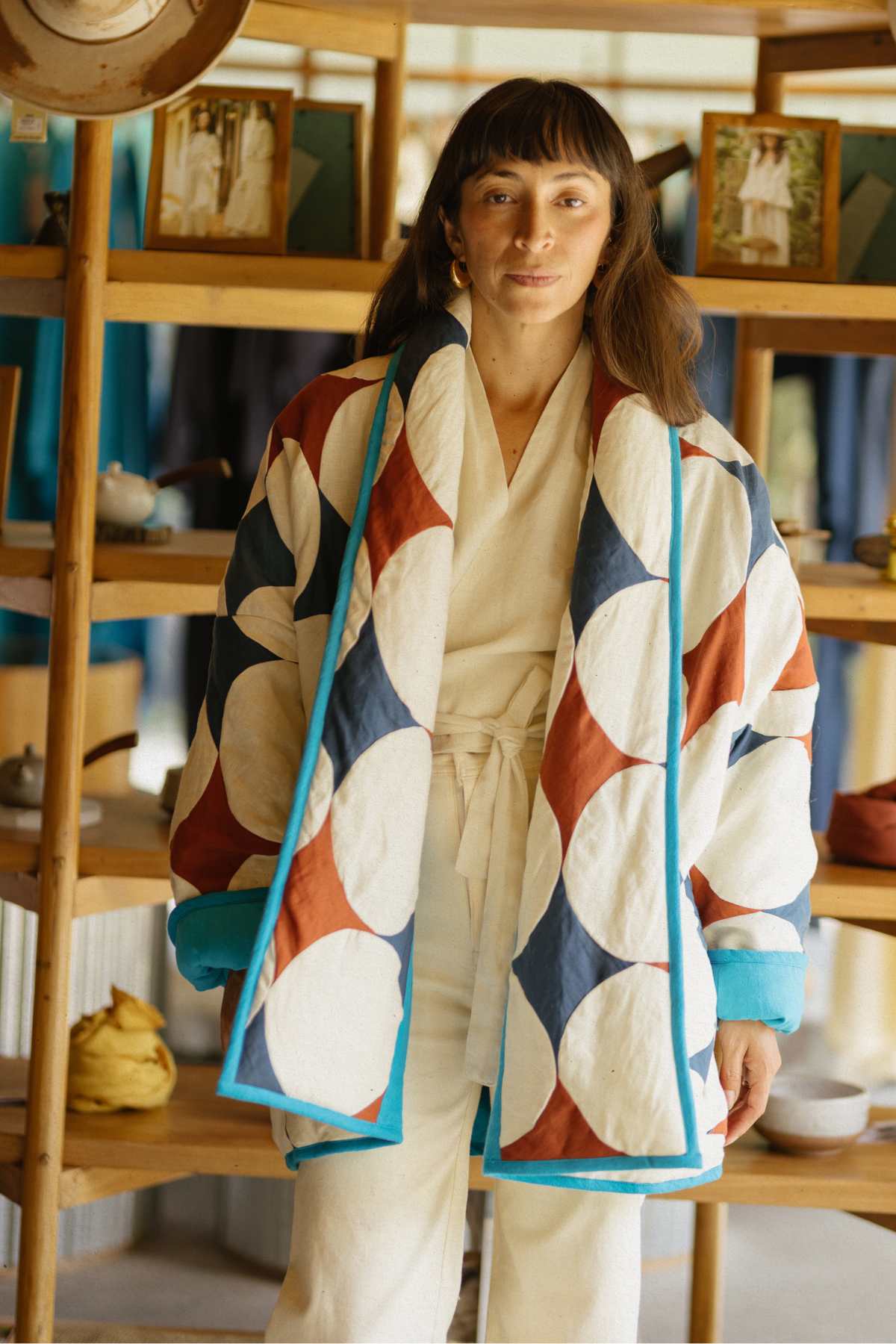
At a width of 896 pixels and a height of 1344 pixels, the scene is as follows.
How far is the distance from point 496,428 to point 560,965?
472mm

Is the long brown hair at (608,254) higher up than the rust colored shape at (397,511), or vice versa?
the long brown hair at (608,254)

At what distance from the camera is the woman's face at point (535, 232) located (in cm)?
129

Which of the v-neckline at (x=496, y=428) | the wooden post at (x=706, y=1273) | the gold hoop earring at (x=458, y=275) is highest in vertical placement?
the gold hoop earring at (x=458, y=275)

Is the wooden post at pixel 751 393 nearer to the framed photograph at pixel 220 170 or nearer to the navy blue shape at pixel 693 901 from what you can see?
the framed photograph at pixel 220 170

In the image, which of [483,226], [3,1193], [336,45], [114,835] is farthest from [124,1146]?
[336,45]

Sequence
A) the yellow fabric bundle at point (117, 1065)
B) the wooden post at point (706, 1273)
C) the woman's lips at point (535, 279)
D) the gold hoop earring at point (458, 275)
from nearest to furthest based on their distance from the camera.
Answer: the woman's lips at point (535, 279) → the gold hoop earring at point (458, 275) → the yellow fabric bundle at point (117, 1065) → the wooden post at point (706, 1273)

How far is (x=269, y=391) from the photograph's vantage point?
301 cm

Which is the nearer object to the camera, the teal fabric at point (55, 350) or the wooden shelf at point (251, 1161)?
the wooden shelf at point (251, 1161)

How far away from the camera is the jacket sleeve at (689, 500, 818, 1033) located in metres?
1.32

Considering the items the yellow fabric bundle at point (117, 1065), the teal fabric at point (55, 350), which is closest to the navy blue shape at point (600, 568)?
the yellow fabric bundle at point (117, 1065)

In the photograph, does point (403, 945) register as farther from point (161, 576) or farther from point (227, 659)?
point (161, 576)

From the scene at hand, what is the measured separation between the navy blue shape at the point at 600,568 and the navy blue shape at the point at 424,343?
20cm

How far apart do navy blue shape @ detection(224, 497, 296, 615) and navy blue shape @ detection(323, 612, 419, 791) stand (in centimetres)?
13

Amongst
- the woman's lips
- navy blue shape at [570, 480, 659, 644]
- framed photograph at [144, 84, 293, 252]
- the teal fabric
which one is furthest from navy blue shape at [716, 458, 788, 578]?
the teal fabric
